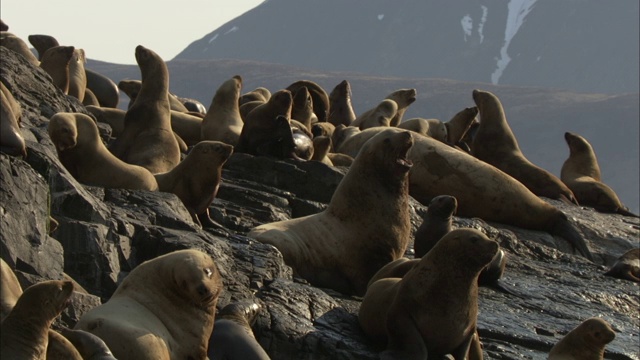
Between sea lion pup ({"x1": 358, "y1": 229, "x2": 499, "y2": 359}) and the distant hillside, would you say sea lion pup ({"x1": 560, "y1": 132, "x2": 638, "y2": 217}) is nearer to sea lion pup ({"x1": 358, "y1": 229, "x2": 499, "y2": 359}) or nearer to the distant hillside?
sea lion pup ({"x1": 358, "y1": 229, "x2": 499, "y2": 359})

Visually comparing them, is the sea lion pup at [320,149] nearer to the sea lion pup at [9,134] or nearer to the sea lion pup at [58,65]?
the sea lion pup at [58,65]

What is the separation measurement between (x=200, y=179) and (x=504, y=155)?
23.6 feet

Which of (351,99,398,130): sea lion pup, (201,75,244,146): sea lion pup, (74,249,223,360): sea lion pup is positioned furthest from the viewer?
(351,99,398,130): sea lion pup

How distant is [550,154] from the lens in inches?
5709

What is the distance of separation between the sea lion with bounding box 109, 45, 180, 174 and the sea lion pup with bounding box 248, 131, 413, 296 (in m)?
2.25

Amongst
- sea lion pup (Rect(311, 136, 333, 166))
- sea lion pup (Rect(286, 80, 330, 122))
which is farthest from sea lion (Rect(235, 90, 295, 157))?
sea lion pup (Rect(286, 80, 330, 122))

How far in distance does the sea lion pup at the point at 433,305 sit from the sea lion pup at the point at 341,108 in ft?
Result: 43.2

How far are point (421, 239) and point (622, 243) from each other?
16.6 feet

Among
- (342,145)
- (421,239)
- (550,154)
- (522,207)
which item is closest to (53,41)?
(342,145)

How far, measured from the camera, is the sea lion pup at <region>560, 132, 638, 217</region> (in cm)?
1856

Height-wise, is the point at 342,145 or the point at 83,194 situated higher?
the point at 83,194

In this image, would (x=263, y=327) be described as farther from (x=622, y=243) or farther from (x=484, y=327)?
(x=622, y=243)

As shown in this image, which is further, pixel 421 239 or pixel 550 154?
pixel 550 154

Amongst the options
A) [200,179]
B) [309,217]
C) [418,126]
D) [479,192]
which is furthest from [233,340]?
[418,126]
